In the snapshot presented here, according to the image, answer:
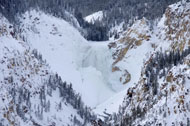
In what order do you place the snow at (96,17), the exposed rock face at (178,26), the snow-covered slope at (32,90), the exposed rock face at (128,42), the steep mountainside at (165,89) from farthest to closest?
the snow at (96,17) < the exposed rock face at (128,42) < the exposed rock face at (178,26) < the snow-covered slope at (32,90) < the steep mountainside at (165,89)

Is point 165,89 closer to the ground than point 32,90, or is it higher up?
closer to the ground

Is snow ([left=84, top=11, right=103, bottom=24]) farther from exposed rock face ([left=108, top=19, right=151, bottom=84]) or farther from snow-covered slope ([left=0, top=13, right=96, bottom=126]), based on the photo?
snow-covered slope ([left=0, top=13, right=96, bottom=126])

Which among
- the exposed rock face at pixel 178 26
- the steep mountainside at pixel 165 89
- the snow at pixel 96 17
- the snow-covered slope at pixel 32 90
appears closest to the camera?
the steep mountainside at pixel 165 89

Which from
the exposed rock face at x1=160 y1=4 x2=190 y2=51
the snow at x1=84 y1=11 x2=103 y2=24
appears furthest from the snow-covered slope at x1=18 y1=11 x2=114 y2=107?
the snow at x1=84 y1=11 x2=103 y2=24

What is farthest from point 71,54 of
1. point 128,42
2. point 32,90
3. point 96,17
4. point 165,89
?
point 96,17

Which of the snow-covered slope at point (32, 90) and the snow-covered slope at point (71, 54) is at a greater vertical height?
the snow-covered slope at point (71, 54)

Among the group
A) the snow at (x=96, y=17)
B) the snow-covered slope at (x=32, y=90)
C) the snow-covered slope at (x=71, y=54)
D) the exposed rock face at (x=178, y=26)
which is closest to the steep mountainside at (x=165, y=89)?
Answer: the exposed rock face at (x=178, y=26)

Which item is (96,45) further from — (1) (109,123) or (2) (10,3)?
(1) (109,123)

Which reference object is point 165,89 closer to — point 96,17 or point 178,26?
point 178,26

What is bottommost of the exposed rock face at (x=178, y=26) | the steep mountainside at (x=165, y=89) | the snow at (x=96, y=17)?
the steep mountainside at (x=165, y=89)

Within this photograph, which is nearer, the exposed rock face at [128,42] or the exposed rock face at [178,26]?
the exposed rock face at [178,26]

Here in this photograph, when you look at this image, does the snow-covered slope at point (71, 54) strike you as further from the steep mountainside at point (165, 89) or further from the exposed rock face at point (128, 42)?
the steep mountainside at point (165, 89)
